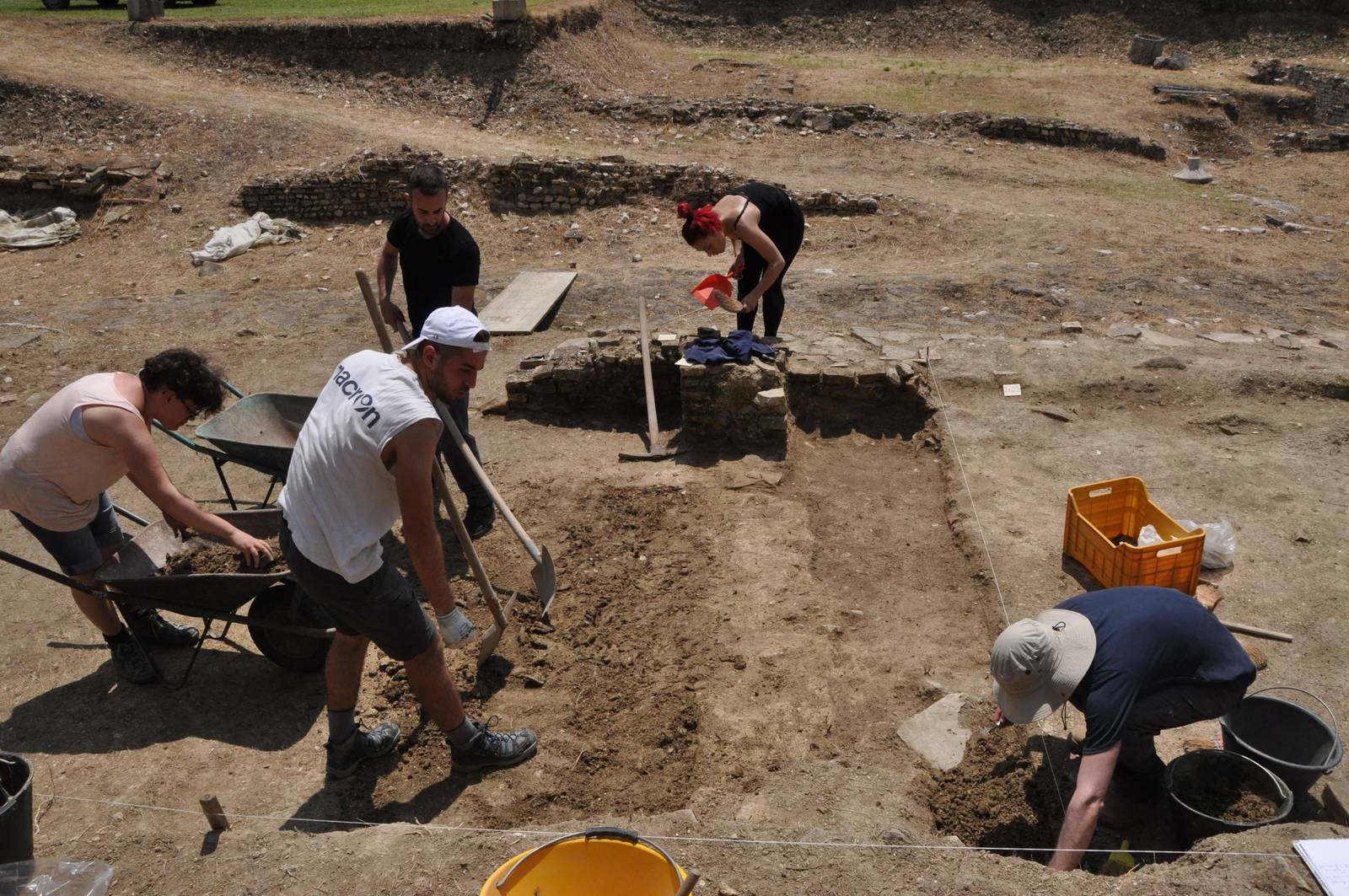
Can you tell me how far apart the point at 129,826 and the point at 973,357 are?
6210mm

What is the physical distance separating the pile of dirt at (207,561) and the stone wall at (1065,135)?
13443mm

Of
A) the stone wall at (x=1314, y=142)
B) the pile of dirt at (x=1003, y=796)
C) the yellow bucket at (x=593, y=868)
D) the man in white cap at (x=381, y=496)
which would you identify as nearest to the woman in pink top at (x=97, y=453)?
the man in white cap at (x=381, y=496)

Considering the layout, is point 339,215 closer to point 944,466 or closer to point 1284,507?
point 944,466

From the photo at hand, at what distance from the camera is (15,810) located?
3.00m

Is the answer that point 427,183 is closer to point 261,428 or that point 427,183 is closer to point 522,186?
point 261,428

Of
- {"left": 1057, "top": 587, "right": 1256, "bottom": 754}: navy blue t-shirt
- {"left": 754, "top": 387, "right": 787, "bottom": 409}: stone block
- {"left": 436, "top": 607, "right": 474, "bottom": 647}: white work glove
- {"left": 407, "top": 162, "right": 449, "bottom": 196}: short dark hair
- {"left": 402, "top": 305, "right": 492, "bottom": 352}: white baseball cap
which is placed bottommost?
{"left": 754, "top": 387, "right": 787, "bottom": 409}: stone block

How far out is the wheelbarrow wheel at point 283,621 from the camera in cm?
432

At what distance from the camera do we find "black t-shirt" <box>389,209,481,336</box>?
553 centimetres

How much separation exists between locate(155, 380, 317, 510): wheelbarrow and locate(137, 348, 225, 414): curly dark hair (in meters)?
0.88

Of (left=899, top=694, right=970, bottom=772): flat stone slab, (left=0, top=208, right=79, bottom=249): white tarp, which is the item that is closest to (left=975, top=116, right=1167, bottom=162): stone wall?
(left=899, top=694, right=970, bottom=772): flat stone slab

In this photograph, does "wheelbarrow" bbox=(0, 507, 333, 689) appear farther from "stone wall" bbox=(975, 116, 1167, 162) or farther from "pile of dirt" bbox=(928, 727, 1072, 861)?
"stone wall" bbox=(975, 116, 1167, 162)

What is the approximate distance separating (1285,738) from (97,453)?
4.97 metres

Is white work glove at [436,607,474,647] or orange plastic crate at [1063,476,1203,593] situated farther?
orange plastic crate at [1063,476,1203,593]

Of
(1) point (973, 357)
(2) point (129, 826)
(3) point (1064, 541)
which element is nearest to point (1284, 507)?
(3) point (1064, 541)
